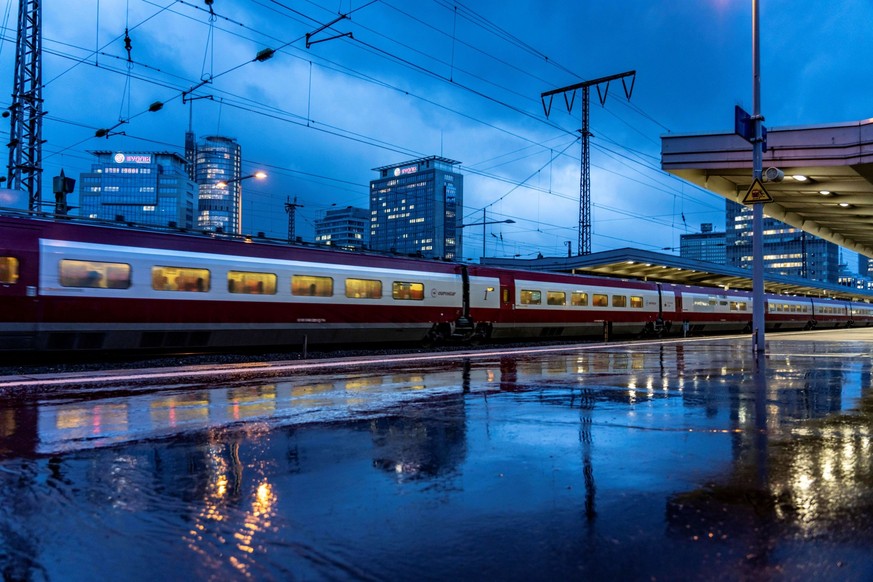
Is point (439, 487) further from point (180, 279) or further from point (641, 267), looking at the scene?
point (641, 267)

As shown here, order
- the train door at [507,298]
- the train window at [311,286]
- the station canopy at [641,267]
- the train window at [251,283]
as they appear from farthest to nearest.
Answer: the station canopy at [641,267]
the train door at [507,298]
the train window at [311,286]
the train window at [251,283]

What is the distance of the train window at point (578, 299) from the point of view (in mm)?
30894

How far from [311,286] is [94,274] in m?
6.36

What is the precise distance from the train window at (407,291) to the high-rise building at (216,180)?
12120cm

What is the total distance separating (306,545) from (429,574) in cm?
77

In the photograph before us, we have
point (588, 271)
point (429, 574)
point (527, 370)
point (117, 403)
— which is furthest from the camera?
point (588, 271)

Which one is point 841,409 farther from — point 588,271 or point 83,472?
point 588,271

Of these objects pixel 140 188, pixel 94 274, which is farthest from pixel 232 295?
pixel 140 188

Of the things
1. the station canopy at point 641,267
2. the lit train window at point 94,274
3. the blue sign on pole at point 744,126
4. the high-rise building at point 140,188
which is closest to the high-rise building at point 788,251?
the station canopy at point 641,267

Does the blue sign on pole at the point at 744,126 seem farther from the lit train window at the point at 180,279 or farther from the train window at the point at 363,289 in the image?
the lit train window at the point at 180,279

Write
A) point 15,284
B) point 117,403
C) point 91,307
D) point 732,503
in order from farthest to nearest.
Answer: point 91,307
point 15,284
point 117,403
point 732,503

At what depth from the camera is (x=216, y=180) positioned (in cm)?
16025

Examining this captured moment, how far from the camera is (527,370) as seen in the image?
43.7 feet

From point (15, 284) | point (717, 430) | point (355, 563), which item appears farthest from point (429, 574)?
point (15, 284)
